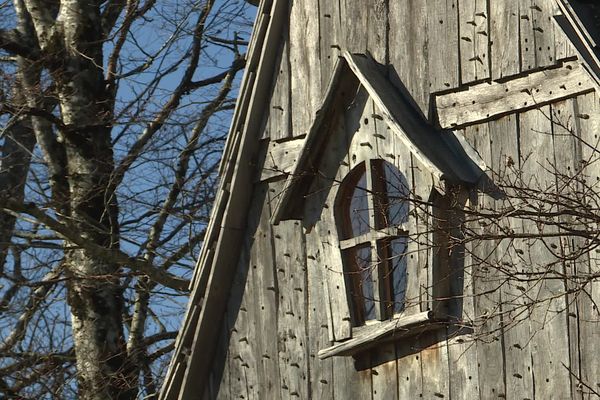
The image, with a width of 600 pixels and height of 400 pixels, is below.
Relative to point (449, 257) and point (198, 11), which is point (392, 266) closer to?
point (449, 257)

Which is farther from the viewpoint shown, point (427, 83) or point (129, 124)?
point (129, 124)

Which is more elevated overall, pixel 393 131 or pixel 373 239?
pixel 393 131

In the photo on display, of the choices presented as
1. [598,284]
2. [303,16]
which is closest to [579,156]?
[598,284]

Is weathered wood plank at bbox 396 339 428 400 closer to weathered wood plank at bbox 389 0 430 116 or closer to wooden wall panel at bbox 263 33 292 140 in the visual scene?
weathered wood plank at bbox 389 0 430 116

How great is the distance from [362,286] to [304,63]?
187 cm

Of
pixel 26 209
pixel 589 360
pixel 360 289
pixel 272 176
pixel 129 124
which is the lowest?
pixel 589 360

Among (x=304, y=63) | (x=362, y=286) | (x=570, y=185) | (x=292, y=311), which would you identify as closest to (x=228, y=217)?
(x=292, y=311)

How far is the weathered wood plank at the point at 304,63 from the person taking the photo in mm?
11484

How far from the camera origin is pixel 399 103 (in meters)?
10.7

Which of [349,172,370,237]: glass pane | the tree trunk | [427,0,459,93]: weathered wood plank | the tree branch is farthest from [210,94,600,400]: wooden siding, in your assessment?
the tree trunk

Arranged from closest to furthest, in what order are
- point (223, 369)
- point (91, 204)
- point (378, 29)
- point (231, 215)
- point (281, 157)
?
point (378, 29)
point (281, 157)
point (231, 215)
point (223, 369)
point (91, 204)

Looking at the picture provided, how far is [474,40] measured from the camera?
10.3m

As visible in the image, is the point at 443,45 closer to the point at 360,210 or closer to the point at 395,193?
the point at 395,193

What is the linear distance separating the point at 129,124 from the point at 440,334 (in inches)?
313
